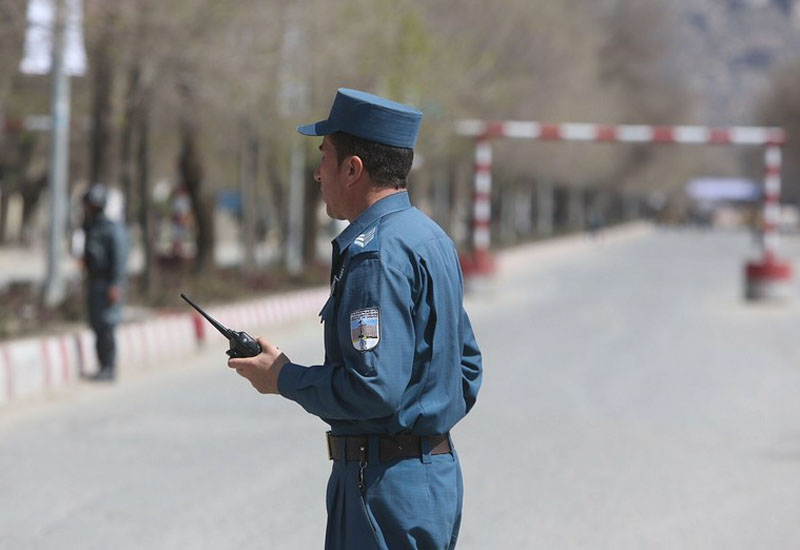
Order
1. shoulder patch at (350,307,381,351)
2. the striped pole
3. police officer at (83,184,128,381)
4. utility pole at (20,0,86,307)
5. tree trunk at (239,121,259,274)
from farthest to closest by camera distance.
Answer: tree trunk at (239,121,259,274), the striped pole, utility pole at (20,0,86,307), police officer at (83,184,128,381), shoulder patch at (350,307,381,351)

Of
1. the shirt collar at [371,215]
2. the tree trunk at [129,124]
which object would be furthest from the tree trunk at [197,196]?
the shirt collar at [371,215]

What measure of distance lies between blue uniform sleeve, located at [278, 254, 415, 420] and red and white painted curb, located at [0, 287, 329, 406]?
31.3 ft

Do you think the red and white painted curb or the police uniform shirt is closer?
the police uniform shirt

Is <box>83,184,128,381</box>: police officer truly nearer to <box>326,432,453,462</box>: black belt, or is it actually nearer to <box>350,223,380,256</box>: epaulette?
<box>326,432,453,462</box>: black belt

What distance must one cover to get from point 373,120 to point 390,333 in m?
0.56

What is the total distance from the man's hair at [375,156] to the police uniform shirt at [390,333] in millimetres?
54

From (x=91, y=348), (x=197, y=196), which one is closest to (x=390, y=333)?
(x=91, y=348)

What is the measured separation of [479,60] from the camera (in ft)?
141

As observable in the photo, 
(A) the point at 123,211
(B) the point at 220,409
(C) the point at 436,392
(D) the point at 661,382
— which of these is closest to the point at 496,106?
(A) the point at 123,211

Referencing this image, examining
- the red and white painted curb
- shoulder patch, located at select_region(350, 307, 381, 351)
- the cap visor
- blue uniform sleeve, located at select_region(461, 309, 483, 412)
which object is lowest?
the red and white painted curb

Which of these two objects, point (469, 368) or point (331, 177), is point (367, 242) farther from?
point (469, 368)

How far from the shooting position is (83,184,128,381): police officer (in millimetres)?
14508

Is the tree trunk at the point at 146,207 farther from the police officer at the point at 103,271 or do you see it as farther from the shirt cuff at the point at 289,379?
the shirt cuff at the point at 289,379

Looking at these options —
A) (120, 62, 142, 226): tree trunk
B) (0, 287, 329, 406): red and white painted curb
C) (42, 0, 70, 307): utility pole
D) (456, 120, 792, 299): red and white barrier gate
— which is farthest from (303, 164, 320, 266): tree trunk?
(42, 0, 70, 307): utility pole
